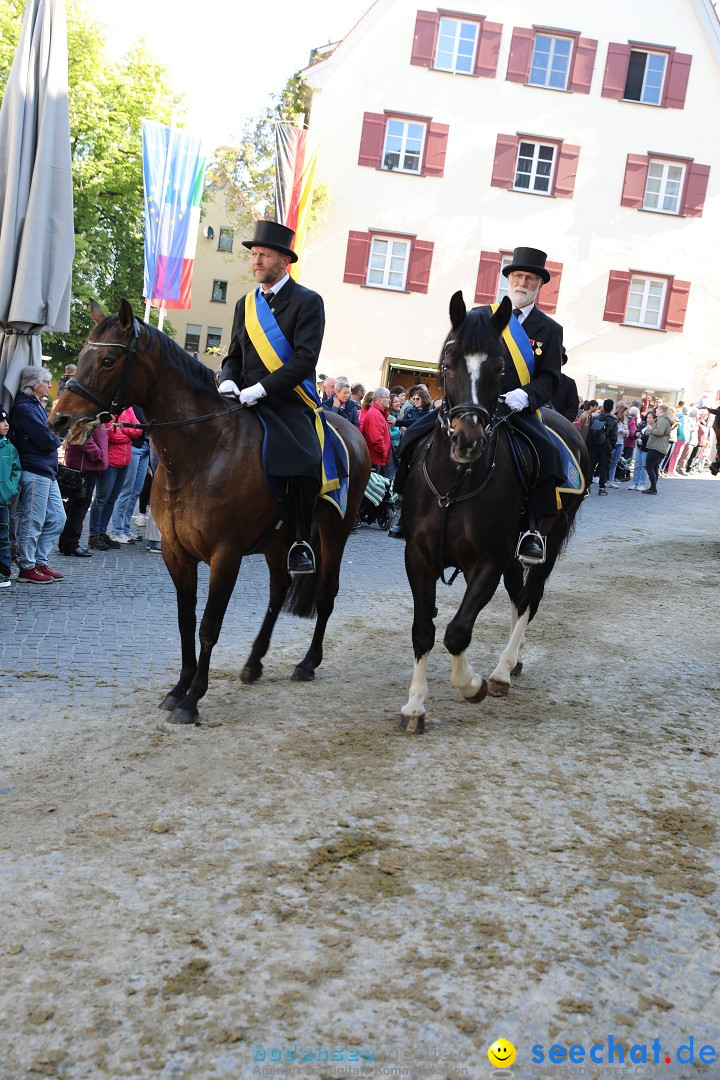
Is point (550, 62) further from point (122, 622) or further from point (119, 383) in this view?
point (119, 383)

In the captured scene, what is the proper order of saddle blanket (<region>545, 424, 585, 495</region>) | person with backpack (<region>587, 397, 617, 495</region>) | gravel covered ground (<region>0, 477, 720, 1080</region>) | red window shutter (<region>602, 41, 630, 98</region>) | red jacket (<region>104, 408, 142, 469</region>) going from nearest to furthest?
gravel covered ground (<region>0, 477, 720, 1080</region>), saddle blanket (<region>545, 424, 585, 495</region>), red jacket (<region>104, 408, 142, 469</region>), person with backpack (<region>587, 397, 617, 495</region>), red window shutter (<region>602, 41, 630, 98</region>)

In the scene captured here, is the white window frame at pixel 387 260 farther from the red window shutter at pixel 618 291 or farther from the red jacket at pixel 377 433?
the red jacket at pixel 377 433

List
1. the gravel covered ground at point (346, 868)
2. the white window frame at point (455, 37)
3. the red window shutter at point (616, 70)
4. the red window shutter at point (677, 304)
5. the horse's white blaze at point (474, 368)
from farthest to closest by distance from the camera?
the red window shutter at point (677, 304)
the red window shutter at point (616, 70)
the white window frame at point (455, 37)
the horse's white blaze at point (474, 368)
the gravel covered ground at point (346, 868)

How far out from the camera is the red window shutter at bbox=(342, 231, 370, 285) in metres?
32.6

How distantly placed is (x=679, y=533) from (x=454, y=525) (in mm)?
12996

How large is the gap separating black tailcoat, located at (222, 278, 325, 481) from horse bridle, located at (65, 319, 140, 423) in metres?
0.77

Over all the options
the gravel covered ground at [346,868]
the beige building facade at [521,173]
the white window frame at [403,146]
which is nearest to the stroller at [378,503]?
Result: the gravel covered ground at [346,868]

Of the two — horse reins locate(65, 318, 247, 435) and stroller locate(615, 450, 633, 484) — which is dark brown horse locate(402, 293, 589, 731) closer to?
horse reins locate(65, 318, 247, 435)

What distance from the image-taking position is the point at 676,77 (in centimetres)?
3316

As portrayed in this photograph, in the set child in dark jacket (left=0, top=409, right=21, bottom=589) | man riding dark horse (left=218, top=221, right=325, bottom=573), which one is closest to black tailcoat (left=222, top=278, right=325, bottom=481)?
man riding dark horse (left=218, top=221, right=325, bottom=573)

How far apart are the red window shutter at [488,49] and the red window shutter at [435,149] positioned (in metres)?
2.16

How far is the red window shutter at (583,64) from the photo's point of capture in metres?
32.8

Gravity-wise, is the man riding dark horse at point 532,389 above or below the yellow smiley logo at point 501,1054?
above

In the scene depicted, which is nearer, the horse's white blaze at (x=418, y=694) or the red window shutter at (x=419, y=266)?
the horse's white blaze at (x=418, y=694)
